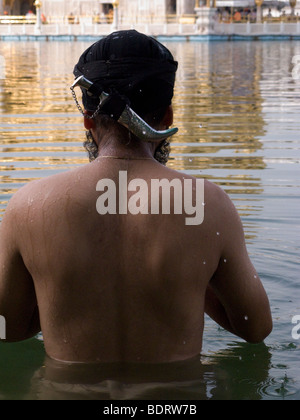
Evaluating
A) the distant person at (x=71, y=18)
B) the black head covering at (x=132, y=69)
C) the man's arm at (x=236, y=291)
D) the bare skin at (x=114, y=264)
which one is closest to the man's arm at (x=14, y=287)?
the bare skin at (x=114, y=264)

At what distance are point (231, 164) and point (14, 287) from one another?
6.09 metres

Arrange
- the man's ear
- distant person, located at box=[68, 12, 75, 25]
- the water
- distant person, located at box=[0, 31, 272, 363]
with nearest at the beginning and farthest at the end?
distant person, located at box=[0, 31, 272, 363], the man's ear, the water, distant person, located at box=[68, 12, 75, 25]

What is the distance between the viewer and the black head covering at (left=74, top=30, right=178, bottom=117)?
99.0 inches

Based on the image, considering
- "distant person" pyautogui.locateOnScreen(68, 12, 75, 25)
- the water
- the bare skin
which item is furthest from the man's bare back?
"distant person" pyautogui.locateOnScreen(68, 12, 75, 25)

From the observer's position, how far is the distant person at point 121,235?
2.49 meters

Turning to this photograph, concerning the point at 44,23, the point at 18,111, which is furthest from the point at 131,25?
the point at 18,111

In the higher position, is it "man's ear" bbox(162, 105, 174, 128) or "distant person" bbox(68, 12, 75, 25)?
"man's ear" bbox(162, 105, 174, 128)

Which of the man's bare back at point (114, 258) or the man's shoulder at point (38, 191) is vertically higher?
the man's shoulder at point (38, 191)

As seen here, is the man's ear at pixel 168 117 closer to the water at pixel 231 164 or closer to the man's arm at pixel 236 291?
the man's arm at pixel 236 291

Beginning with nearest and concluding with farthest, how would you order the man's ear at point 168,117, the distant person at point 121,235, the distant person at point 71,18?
the distant person at point 121,235, the man's ear at point 168,117, the distant person at point 71,18

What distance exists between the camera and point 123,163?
2.54 metres

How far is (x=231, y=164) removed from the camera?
8602 mm

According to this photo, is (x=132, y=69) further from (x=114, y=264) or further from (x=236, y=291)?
(x=236, y=291)

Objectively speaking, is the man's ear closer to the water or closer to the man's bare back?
the man's bare back
